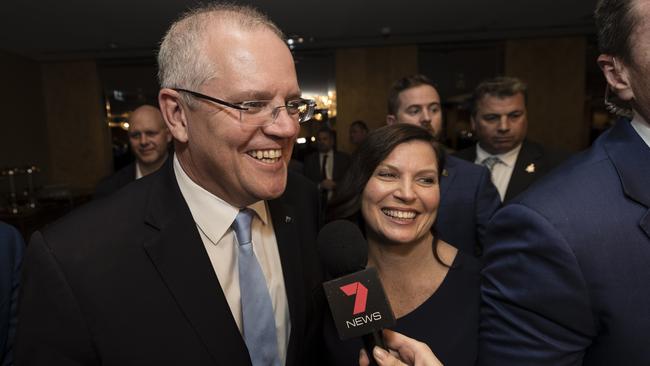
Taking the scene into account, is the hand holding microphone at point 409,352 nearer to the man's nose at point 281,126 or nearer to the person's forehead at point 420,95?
the man's nose at point 281,126

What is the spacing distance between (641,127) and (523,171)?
6.26 feet

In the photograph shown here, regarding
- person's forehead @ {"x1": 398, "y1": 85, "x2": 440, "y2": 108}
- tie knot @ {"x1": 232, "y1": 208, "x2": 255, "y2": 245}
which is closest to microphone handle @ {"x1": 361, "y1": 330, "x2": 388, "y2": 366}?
tie knot @ {"x1": 232, "y1": 208, "x2": 255, "y2": 245}

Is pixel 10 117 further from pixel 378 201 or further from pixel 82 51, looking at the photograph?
pixel 378 201

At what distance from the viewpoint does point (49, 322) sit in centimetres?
96

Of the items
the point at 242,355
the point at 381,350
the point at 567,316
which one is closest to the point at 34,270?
the point at 242,355

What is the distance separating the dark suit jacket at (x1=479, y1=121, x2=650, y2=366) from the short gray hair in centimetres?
83

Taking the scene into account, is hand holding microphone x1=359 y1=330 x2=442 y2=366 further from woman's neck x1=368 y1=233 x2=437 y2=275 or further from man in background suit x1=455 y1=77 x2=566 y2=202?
man in background suit x1=455 y1=77 x2=566 y2=202

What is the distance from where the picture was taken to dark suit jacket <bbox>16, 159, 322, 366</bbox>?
971 mm

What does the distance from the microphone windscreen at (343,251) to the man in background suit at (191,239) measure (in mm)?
213

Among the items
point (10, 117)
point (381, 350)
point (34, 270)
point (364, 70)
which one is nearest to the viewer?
point (381, 350)

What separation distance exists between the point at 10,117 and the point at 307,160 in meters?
5.76

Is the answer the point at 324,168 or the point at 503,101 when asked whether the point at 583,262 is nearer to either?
the point at 503,101

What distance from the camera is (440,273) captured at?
1.61 meters

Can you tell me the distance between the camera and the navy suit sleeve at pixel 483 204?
2.17 meters
